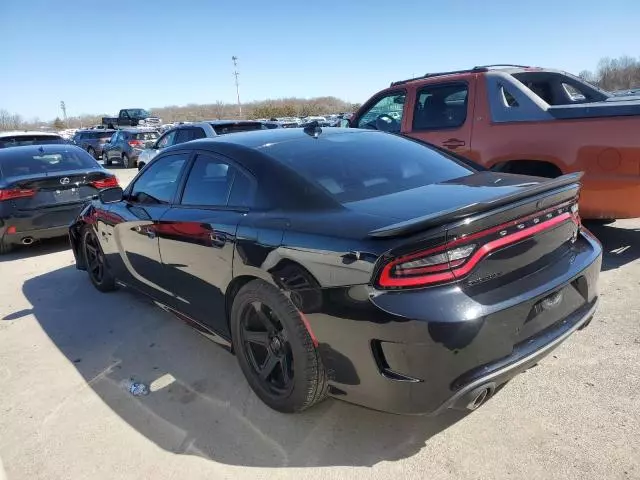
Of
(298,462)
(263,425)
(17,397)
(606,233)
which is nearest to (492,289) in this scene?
(298,462)

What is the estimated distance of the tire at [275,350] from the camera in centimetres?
258

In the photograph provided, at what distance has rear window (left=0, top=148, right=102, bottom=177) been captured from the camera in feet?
23.8

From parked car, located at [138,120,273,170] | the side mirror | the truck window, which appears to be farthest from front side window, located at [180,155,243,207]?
parked car, located at [138,120,273,170]

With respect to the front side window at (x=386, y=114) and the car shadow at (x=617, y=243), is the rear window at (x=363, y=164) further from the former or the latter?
the front side window at (x=386, y=114)

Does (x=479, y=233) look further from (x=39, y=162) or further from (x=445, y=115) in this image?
(x=39, y=162)

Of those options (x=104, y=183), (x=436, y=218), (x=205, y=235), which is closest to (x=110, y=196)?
(x=205, y=235)

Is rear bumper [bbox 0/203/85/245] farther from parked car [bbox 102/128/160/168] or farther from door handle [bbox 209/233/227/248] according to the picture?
parked car [bbox 102/128/160/168]

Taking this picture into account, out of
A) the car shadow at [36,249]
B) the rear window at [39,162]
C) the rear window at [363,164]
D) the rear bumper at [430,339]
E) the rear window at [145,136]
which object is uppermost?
the rear window at [363,164]

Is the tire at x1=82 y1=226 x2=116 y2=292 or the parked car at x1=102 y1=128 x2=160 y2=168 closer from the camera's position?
the tire at x1=82 y1=226 x2=116 y2=292

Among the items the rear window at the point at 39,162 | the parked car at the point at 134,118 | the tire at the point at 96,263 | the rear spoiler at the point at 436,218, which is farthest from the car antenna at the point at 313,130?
the parked car at the point at 134,118

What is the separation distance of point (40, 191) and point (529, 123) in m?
6.29

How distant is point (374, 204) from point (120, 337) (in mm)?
2618

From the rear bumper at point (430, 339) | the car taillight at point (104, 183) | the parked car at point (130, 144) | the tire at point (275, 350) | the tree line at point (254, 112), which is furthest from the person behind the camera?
the tree line at point (254, 112)

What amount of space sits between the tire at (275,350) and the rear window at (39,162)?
5733 mm
